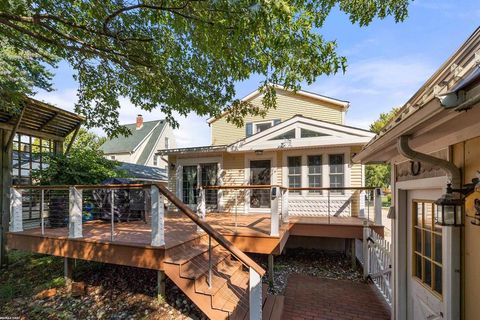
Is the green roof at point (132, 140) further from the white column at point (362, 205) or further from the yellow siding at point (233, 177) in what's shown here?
the white column at point (362, 205)

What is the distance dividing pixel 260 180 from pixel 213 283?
5.85 m

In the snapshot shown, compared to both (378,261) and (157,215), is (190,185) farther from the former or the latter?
(378,261)

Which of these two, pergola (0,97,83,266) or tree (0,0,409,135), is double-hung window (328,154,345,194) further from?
pergola (0,97,83,266)

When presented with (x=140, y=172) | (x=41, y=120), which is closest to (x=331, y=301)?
(x=41, y=120)

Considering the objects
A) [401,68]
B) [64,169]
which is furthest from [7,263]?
[401,68]

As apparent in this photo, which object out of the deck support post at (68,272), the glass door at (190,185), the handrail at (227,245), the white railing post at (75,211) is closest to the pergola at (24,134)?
the deck support post at (68,272)

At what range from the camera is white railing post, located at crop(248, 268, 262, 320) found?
2895 mm

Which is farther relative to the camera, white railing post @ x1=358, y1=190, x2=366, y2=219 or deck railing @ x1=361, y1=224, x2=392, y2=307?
white railing post @ x1=358, y1=190, x2=366, y2=219

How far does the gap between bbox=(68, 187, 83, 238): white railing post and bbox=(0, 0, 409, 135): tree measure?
221 cm

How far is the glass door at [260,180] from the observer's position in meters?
9.09

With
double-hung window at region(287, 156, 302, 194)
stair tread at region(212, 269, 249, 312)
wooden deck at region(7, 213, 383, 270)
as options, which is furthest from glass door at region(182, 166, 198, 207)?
stair tread at region(212, 269, 249, 312)

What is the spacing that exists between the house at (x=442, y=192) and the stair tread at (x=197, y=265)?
109 inches

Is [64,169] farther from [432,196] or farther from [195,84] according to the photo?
[432,196]

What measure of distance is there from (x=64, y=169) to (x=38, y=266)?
2.68 m
